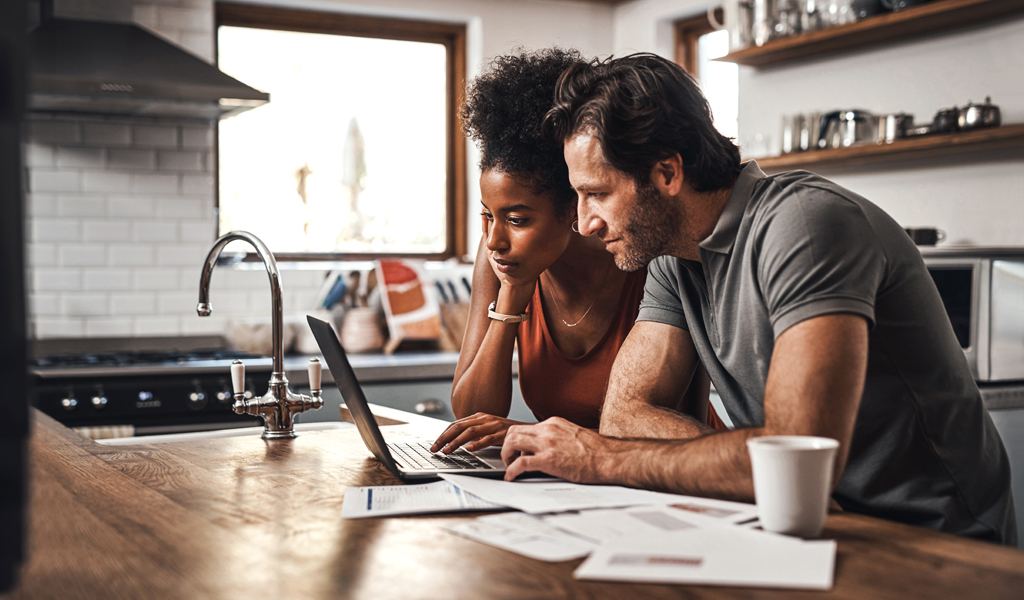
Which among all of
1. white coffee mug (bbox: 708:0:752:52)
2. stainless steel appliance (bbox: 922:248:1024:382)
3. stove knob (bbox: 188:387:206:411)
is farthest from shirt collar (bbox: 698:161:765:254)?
white coffee mug (bbox: 708:0:752:52)

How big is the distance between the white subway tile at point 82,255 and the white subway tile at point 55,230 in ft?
0.11

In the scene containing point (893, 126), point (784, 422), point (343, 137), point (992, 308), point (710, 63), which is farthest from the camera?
point (710, 63)

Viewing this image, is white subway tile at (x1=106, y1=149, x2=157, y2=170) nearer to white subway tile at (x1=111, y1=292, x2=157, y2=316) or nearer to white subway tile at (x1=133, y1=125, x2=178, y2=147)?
white subway tile at (x1=133, y1=125, x2=178, y2=147)

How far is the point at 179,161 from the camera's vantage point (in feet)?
12.4

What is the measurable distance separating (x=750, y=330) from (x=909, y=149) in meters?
2.06

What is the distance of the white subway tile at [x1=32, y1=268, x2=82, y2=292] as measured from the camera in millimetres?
3600

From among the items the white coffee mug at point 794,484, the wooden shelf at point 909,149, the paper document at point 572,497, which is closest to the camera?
the white coffee mug at point 794,484

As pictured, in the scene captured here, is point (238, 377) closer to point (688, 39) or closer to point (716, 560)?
point (716, 560)

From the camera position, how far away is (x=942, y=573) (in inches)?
34.2

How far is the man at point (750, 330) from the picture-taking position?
3.84 feet

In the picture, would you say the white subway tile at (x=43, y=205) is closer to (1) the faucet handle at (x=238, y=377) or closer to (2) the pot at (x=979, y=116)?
(1) the faucet handle at (x=238, y=377)

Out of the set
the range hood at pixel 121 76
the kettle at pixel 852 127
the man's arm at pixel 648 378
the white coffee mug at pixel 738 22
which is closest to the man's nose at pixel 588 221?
the man's arm at pixel 648 378

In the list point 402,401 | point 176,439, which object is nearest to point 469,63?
point 402,401

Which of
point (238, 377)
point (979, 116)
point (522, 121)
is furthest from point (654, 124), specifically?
point (979, 116)
